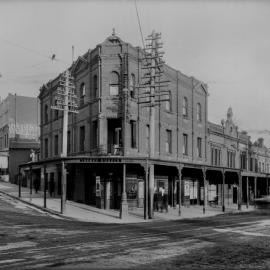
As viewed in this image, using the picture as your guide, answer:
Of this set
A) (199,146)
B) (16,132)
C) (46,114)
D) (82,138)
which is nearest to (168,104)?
(199,146)

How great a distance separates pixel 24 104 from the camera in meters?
54.3

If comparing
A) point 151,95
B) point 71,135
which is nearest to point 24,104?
point 71,135

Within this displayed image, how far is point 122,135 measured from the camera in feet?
94.2

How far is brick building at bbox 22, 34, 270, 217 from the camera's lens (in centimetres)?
2853

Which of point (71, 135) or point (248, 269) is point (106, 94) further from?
point (248, 269)

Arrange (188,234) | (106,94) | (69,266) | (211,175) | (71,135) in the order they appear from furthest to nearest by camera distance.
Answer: (211,175), (71,135), (106,94), (188,234), (69,266)

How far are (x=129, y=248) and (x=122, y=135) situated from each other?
16407 millimetres

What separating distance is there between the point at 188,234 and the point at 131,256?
5.68 metres

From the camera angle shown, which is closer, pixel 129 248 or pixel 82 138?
pixel 129 248

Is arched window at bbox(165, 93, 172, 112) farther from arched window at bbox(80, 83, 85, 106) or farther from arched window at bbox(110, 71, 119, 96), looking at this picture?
arched window at bbox(80, 83, 85, 106)

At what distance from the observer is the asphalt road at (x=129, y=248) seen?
10352 millimetres

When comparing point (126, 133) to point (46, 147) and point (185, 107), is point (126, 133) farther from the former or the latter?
point (46, 147)

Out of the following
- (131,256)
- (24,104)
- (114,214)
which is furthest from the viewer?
(24,104)

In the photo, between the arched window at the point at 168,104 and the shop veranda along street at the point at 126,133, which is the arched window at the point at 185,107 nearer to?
the shop veranda along street at the point at 126,133
